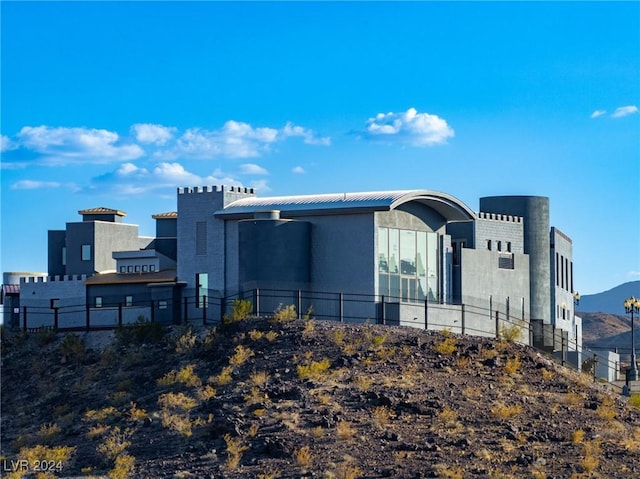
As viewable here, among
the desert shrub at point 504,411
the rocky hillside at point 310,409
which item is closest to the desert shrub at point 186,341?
the rocky hillside at point 310,409

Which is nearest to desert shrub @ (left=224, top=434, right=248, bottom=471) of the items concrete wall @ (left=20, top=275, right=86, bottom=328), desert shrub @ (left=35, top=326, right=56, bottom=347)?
desert shrub @ (left=35, top=326, right=56, bottom=347)

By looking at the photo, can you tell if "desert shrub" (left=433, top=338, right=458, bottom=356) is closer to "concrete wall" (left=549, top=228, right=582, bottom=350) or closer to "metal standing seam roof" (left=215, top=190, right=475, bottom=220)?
"metal standing seam roof" (left=215, top=190, right=475, bottom=220)

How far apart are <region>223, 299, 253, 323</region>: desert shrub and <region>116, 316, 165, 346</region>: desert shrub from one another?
2.71m

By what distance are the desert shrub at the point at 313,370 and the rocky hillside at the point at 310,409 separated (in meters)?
0.04

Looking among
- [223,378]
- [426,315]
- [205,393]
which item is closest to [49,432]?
[205,393]

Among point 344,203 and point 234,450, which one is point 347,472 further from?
point 344,203

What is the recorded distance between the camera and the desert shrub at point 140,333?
44.1m

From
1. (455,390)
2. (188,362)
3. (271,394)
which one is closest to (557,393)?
(455,390)

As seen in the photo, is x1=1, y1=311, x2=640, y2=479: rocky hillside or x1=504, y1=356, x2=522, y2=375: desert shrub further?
x1=504, y1=356, x2=522, y2=375: desert shrub

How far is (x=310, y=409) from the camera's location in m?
35.5

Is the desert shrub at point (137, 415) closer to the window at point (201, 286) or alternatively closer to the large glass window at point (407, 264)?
the window at point (201, 286)

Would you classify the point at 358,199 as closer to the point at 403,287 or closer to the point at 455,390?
the point at 403,287

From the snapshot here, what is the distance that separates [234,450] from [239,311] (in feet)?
31.7

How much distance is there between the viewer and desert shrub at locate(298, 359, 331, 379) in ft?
123
